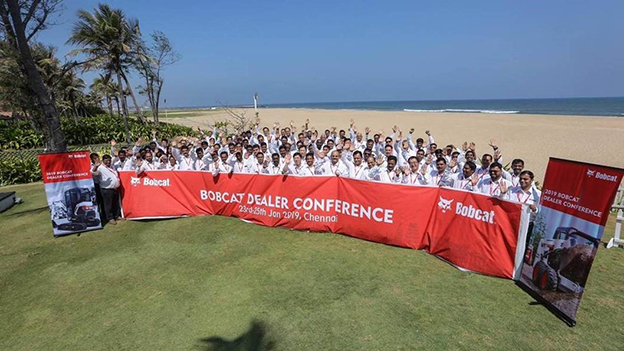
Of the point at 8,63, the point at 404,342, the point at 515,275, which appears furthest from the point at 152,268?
the point at 8,63

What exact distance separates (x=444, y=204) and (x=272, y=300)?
3.64 m

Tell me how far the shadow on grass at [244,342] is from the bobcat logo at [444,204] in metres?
3.94

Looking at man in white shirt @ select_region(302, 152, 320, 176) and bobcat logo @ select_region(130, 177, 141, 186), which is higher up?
man in white shirt @ select_region(302, 152, 320, 176)

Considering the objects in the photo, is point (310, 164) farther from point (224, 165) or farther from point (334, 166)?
point (224, 165)

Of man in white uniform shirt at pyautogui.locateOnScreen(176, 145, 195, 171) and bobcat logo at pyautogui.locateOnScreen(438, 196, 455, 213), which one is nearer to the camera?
bobcat logo at pyautogui.locateOnScreen(438, 196, 455, 213)

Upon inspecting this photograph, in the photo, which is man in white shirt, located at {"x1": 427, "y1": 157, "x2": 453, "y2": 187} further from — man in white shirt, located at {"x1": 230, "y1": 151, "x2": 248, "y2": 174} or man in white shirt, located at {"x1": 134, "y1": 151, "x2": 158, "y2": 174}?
man in white shirt, located at {"x1": 134, "y1": 151, "x2": 158, "y2": 174}

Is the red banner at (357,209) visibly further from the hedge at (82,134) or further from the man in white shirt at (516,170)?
the hedge at (82,134)

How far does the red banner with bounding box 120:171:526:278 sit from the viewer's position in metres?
5.61

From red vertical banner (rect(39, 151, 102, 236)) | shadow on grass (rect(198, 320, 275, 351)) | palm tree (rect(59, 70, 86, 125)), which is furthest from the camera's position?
palm tree (rect(59, 70, 86, 125))

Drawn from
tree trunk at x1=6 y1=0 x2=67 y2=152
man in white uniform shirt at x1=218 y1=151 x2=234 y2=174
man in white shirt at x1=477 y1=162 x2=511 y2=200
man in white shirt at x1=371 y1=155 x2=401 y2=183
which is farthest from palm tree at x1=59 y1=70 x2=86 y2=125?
man in white shirt at x1=477 y1=162 x2=511 y2=200

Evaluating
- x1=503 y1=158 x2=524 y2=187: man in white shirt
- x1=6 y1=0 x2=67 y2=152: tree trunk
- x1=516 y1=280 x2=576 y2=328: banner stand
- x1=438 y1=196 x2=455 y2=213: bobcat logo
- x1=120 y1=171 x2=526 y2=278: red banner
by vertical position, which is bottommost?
x1=516 y1=280 x2=576 y2=328: banner stand

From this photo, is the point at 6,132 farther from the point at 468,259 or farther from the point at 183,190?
the point at 468,259

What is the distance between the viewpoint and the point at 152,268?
612 centimetres

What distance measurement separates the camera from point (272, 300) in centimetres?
501
